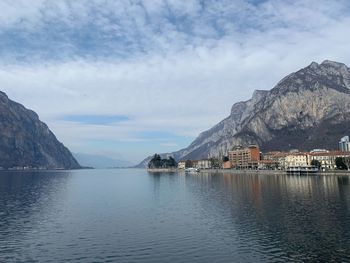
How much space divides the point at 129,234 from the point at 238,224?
1680cm

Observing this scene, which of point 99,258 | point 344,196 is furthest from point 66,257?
point 344,196

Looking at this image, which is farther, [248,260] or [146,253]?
[146,253]

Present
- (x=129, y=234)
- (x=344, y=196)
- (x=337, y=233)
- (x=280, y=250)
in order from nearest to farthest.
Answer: (x=280, y=250) < (x=337, y=233) < (x=129, y=234) < (x=344, y=196)

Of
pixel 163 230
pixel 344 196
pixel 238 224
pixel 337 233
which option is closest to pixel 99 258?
pixel 163 230

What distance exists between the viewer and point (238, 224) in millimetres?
59562

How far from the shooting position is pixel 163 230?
56.6 meters

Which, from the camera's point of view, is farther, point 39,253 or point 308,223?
point 308,223

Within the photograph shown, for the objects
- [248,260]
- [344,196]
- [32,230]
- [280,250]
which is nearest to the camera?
[248,260]

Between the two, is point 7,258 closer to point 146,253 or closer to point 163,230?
Result: point 146,253

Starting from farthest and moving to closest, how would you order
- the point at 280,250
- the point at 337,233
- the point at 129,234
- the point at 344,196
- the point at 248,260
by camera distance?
the point at 344,196
the point at 129,234
the point at 337,233
the point at 280,250
the point at 248,260

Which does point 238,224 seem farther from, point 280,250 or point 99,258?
point 99,258

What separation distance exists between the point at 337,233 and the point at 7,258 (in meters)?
40.0

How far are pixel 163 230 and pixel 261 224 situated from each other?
14850mm

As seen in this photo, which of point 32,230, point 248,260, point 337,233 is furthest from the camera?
point 32,230
